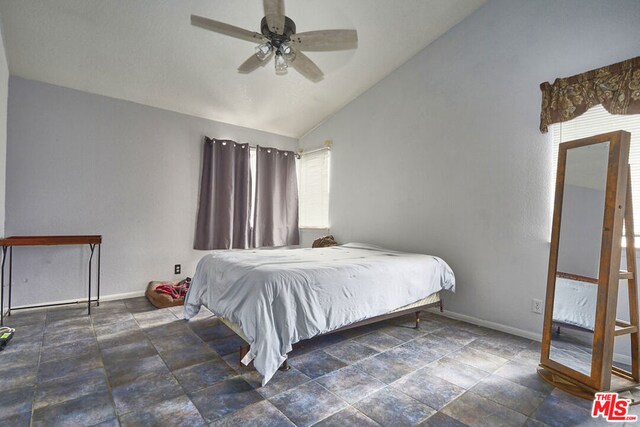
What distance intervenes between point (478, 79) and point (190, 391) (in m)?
3.66

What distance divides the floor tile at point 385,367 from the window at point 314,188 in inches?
107

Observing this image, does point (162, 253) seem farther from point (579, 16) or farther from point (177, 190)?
point (579, 16)

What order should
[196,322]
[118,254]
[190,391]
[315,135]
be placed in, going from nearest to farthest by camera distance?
[190,391] < [196,322] < [118,254] < [315,135]

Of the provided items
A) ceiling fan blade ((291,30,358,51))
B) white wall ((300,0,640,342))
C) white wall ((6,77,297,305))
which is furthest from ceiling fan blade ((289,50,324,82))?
white wall ((6,77,297,305))

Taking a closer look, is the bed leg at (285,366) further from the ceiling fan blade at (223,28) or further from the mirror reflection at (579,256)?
the ceiling fan blade at (223,28)

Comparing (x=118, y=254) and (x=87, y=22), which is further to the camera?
(x=118, y=254)

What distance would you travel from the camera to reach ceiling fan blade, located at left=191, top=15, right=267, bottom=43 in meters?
2.08

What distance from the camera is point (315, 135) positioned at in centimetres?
507

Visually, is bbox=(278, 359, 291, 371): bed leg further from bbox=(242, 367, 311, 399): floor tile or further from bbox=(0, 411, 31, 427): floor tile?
bbox=(0, 411, 31, 427): floor tile

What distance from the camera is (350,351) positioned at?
2.43 m

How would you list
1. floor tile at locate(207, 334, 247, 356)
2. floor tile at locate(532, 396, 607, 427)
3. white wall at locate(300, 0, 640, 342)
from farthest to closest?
white wall at locate(300, 0, 640, 342) → floor tile at locate(207, 334, 247, 356) → floor tile at locate(532, 396, 607, 427)

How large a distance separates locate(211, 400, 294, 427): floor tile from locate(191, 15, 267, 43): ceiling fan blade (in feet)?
7.85

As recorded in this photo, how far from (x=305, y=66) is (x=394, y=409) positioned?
2.57 metres

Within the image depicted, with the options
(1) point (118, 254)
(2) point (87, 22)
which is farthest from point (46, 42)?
(1) point (118, 254)
